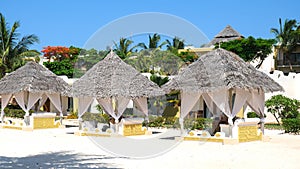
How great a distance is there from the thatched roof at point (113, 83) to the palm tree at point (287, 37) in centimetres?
2831

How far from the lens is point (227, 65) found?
14.4 m

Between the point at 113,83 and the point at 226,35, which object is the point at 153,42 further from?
the point at 226,35

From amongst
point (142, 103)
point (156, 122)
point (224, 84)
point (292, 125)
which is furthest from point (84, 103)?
point (292, 125)

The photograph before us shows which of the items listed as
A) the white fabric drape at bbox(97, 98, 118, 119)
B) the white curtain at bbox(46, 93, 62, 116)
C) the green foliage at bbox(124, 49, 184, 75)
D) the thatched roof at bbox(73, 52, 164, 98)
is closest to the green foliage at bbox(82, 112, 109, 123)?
the white curtain at bbox(46, 93, 62, 116)

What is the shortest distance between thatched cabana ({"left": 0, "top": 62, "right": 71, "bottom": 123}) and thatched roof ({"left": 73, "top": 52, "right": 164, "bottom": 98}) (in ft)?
7.68

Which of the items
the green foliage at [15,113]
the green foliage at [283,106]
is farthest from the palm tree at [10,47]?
the green foliage at [283,106]

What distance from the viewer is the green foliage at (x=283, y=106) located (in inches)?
836

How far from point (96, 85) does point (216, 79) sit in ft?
16.0

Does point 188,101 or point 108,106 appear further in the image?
point 108,106

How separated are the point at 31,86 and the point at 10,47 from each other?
34.9 feet

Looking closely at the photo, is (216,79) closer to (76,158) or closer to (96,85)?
(96,85)

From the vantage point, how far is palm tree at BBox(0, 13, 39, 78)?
28.6 metres

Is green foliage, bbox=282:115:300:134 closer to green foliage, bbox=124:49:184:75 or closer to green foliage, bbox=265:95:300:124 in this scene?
green foliage, bbox=265:95:300:124

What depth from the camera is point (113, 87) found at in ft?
53.5
